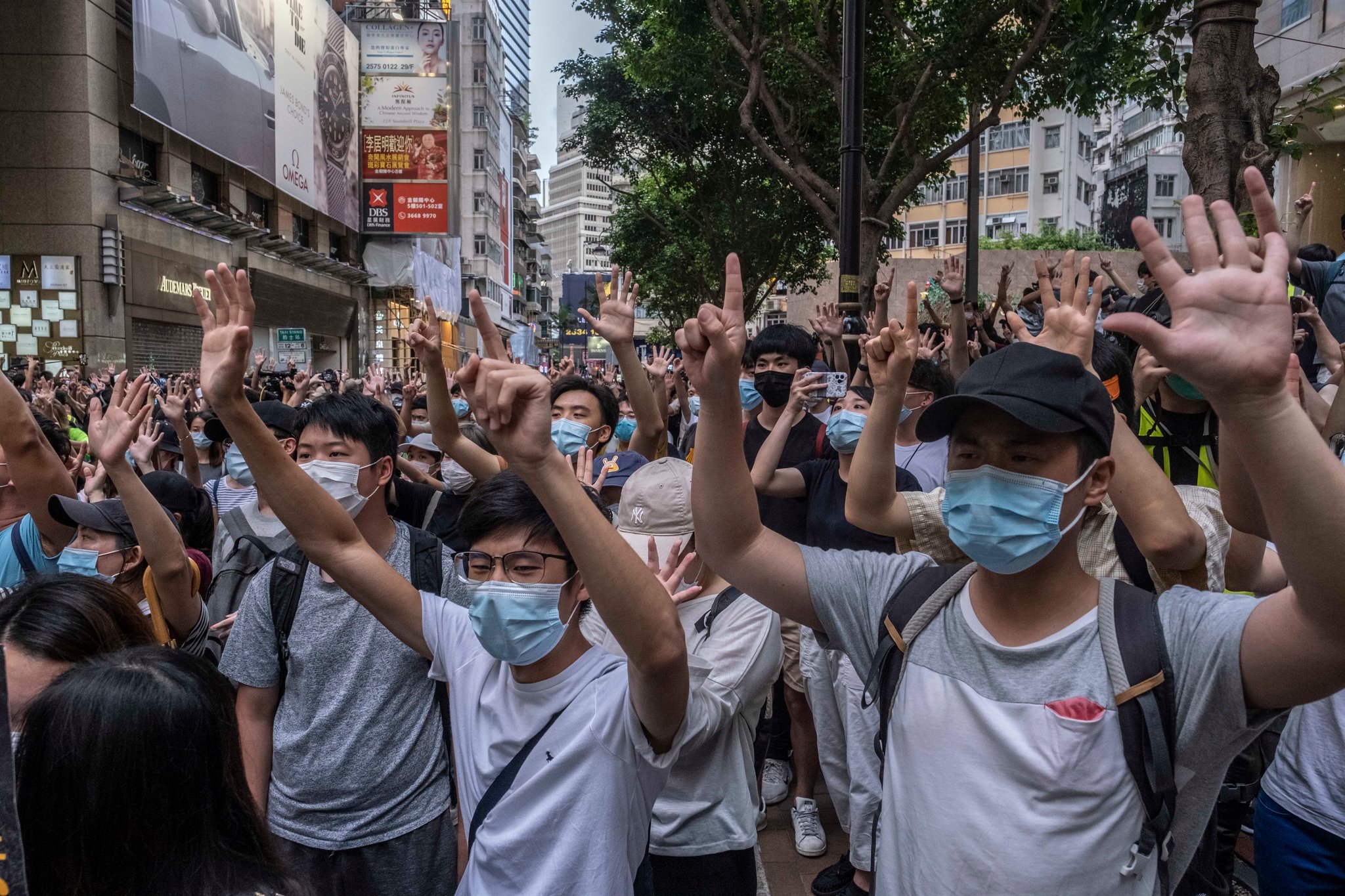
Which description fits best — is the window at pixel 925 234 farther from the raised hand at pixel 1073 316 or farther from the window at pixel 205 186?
the raised hand at pixel 1073 316

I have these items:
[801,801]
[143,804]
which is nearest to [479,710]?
[143,804]

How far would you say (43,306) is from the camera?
1744 cm

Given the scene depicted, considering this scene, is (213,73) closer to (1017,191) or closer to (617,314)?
(617,314)

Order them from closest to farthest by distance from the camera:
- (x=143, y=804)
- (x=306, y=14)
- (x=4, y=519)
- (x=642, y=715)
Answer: (x=143, y=804) → (x=642, y=715) → (x=4, y=519) → (x=306, y=14)

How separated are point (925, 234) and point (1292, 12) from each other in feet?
120

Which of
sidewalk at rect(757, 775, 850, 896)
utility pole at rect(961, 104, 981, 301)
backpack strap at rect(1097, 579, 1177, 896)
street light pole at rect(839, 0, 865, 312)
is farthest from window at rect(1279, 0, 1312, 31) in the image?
backpack strap at rect(1097, 579, 1177, 896)

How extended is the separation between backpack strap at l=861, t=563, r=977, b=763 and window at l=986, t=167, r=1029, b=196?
52.6 meters

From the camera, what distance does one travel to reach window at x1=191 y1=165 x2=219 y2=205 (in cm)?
2212

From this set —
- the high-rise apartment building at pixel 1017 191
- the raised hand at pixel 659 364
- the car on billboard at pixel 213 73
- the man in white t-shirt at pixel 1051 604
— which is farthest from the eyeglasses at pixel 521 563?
the high-rise apartment building at pixel 1017 191

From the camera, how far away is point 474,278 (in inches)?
2172

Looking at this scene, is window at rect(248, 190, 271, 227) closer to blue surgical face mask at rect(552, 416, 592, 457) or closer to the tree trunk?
blue surgical face mask at rect(552, 416, 592, 457)

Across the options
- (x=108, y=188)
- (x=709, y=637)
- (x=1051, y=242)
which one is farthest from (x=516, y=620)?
(x=1051, y=242)

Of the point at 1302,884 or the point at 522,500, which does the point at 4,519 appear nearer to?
the point at 522,500

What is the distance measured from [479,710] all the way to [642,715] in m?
0.45
